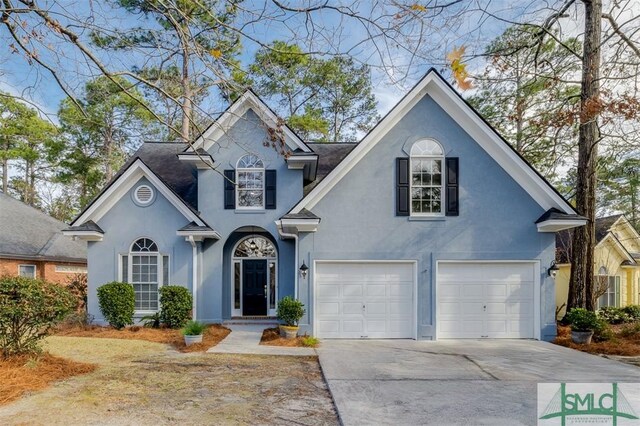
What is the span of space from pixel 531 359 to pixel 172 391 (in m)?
7.24

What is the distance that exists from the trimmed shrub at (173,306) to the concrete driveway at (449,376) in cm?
430

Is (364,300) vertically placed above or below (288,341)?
above

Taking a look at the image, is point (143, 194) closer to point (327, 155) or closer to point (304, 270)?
point (304, 270)

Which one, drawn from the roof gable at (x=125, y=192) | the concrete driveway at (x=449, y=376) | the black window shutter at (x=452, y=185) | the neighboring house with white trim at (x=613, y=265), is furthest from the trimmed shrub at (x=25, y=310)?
the neighboring house with white trim at (x=613, y=265)

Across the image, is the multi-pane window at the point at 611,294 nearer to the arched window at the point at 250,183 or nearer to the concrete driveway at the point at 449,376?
the concrete driveway at the point at 449,376

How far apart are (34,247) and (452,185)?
16.8m

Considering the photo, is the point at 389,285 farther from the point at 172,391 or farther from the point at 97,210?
the point at 97,210

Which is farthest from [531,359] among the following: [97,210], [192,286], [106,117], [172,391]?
[106,117]

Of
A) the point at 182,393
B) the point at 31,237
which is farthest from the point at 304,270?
the point at 31,237

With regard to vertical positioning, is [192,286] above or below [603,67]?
below

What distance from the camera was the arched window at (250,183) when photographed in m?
13.1

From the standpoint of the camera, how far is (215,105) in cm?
581

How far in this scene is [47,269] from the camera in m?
17.1

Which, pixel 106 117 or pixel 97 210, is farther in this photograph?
pixel 106 117
